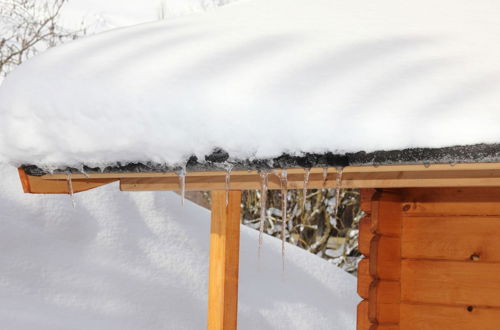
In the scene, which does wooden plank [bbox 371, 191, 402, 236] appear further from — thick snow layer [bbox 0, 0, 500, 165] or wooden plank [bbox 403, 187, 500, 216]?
thick snow layer [bbox 0, 0, 500, 165]

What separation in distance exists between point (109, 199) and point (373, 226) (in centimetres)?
502

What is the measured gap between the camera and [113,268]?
804 centimetres

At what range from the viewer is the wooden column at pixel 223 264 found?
4.09 metres

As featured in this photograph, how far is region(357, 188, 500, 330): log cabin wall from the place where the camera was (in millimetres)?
4340

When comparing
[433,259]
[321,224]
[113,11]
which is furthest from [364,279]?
[113,11]

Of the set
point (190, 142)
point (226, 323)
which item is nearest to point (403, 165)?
point (190, 142)

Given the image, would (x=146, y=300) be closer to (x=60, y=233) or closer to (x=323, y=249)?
(x=60, y=233)

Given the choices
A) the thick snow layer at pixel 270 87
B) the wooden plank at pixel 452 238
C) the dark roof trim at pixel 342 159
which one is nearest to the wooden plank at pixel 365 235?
the wooden plank at pixel 452 238

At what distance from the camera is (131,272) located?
316 inches

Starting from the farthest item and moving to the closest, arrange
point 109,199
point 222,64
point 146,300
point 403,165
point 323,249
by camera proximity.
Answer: point 323,249 → point 109,199 → point 146,300 → point 222,64 → point 403,165

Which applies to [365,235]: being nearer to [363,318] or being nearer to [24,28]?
[363,318]

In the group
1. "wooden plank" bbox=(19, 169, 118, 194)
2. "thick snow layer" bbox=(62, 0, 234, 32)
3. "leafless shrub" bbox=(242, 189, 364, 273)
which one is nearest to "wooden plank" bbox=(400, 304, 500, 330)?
"wooden plank" bbox=(19, 169, 118, 194)

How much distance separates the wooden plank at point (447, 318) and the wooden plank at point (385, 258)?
212mm

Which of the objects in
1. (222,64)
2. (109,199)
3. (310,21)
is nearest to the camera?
(222,64)
